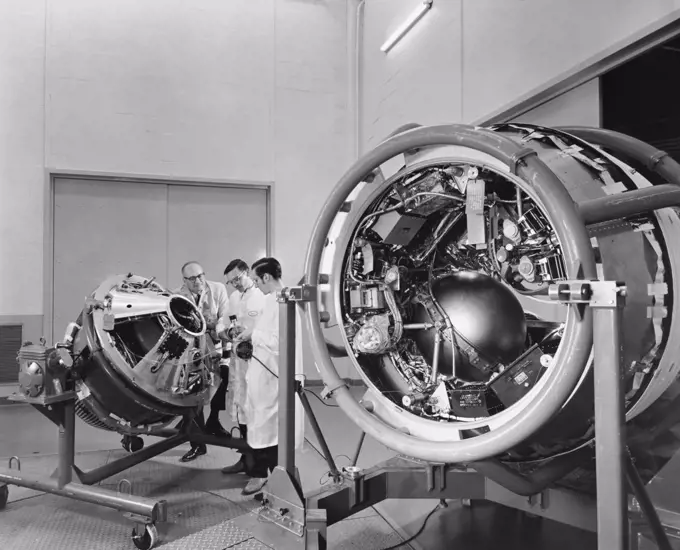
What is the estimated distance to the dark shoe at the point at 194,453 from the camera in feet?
11.4

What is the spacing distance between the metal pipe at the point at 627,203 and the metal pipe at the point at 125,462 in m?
2.51

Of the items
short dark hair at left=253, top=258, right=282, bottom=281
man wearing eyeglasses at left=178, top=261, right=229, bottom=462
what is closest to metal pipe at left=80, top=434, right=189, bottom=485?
man wearing eyeglasses at left=178, top=261, right=229, bottom=462

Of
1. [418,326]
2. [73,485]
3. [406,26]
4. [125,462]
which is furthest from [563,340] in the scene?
[406,26]

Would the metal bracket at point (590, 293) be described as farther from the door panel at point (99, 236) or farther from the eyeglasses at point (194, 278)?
the door panel at point (99, 236)

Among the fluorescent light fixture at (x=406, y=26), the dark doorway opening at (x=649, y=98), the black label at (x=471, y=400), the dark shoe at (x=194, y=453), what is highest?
the fluorescent light fixture at (x=406, y=26)

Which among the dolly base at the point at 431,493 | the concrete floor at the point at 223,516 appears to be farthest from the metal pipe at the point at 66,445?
the dolly base at the point at 431,493

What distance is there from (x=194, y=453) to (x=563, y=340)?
3026 millimetres

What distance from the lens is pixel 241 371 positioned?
3408 mm

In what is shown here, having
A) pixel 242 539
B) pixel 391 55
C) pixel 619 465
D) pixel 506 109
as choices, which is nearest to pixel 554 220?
pixel 619 465

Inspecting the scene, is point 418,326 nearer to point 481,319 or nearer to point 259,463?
point 481,319

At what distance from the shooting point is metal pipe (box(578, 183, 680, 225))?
1.19 metres

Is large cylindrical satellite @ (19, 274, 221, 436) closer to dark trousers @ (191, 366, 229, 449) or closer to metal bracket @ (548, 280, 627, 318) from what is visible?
dark trousers @ (191, 366, 229, 449)

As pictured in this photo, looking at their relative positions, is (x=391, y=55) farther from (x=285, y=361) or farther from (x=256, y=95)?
(x=285, y=361)

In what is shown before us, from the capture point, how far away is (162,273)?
18.2 feet
